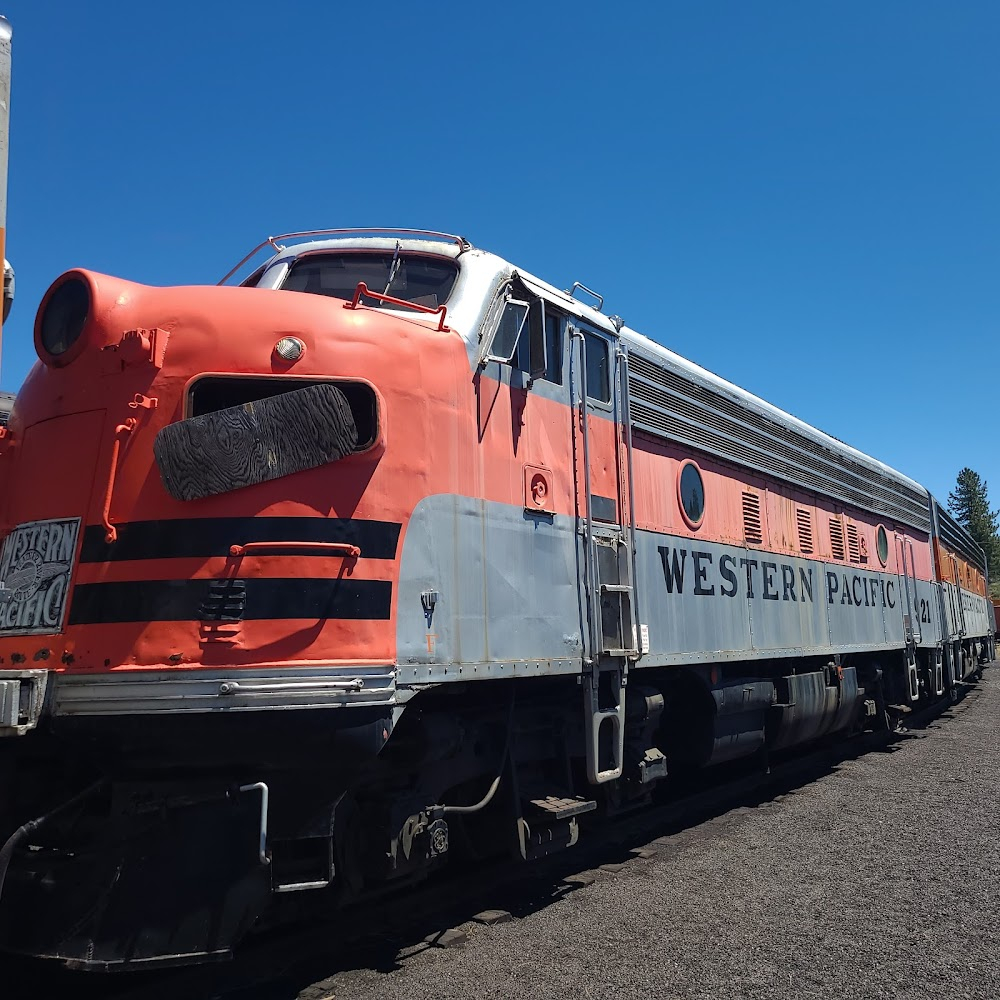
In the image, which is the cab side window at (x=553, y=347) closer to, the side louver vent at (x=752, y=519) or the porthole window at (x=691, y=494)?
the porthole window at (x=691, y=494)

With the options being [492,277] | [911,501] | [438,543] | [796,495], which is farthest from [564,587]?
[911,501]

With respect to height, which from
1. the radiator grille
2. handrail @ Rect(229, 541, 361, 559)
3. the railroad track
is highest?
the radiator grille

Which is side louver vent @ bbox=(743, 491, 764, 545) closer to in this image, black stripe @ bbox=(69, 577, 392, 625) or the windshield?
the windshield

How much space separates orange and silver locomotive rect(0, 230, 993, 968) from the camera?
3.77 metres

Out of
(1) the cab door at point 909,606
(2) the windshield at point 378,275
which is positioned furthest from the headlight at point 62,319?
(1) the cab door at point 909,606

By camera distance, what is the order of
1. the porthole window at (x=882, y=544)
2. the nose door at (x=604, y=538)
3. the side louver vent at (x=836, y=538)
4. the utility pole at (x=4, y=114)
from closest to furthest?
the utility pole at (x=4, y=114) → the nose door at (x=604, y=538) → the side louver vent at (x=836, y=538) → the porthole window at (x=882, y=544)

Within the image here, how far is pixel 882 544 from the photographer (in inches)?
504

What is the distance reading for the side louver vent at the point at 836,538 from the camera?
10.8m

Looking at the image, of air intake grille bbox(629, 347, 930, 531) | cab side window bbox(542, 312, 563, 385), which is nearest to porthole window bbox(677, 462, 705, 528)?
air intake grille bbox(629, 347, 930, 531)

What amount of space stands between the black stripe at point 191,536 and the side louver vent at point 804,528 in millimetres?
7047

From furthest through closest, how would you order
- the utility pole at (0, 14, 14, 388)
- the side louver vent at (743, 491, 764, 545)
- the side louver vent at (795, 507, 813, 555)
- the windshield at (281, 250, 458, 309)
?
the side louver vent at (795, 507, 813, 555) → the side louver vent at (743, 491, 764, 545) → the windshield at (281, 250, 458, 309) → the utility pole at (0, 14, 14, 388)

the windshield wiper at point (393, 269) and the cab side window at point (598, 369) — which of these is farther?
the cab side window at point (598, 369)

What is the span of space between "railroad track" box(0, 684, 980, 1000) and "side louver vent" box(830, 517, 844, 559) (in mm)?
4388

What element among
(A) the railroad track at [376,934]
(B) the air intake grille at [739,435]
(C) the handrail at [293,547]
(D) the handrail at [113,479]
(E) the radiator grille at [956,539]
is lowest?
(A) the railroad track at [376,934]
